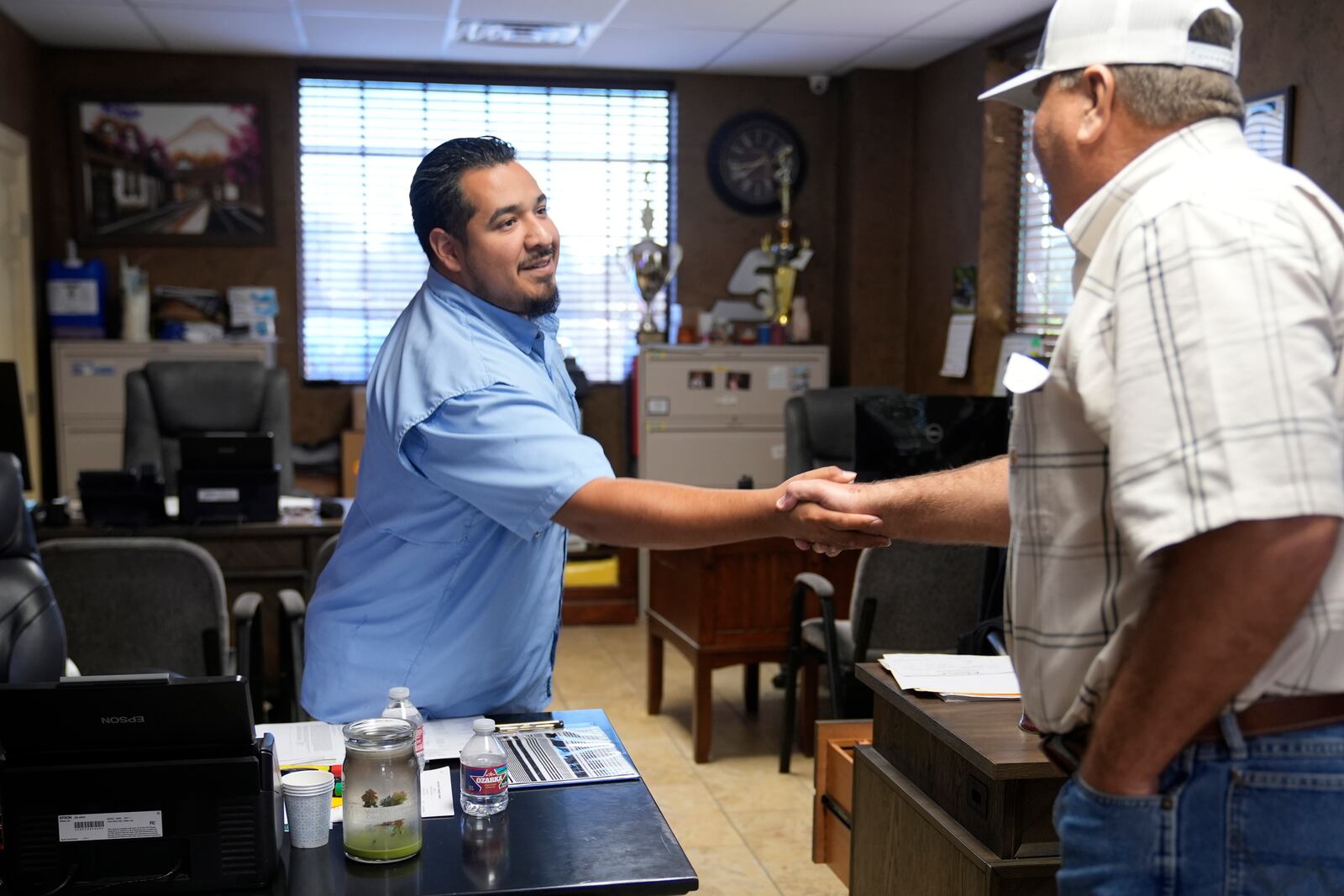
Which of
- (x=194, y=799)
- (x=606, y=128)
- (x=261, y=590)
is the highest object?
(x=606, y=128)

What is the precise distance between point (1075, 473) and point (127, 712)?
3.55ft

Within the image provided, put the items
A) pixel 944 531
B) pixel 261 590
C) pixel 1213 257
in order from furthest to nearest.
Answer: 1. pixel 261 590
2. pixel 944 531
3. pixel 1213 257

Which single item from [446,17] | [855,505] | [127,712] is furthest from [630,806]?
[446,17]

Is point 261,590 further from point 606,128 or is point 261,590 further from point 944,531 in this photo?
point 606,128

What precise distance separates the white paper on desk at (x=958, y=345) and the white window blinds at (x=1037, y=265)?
10.4 inches

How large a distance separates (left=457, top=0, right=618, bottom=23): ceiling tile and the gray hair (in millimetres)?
4551

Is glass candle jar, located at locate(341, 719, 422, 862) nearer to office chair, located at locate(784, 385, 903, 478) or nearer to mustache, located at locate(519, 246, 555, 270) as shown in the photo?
mustache, located at locate(519, 246, 555, 270)

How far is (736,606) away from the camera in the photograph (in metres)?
4.21

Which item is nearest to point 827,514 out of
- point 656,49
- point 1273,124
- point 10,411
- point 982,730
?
point 982,730

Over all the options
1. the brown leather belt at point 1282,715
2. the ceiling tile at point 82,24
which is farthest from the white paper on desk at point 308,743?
the ceiling tile at point 82,24

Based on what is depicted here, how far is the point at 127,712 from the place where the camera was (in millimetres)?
1422

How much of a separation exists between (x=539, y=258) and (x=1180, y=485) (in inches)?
46.5

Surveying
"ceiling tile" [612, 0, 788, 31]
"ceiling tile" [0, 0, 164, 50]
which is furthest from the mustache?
"ceiling tile" [0, 0, 164, 50]

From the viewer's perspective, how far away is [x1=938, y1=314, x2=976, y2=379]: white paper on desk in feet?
20.1
